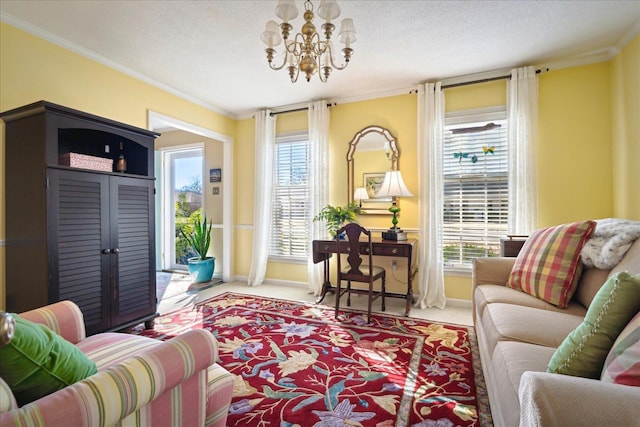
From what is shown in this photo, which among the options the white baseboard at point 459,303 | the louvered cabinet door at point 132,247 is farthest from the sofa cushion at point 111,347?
the white baseboard at point 459,303

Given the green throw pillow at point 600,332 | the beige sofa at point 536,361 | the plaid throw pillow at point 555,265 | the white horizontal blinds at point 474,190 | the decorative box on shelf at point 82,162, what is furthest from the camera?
the white horizontal blinds at point 474,190

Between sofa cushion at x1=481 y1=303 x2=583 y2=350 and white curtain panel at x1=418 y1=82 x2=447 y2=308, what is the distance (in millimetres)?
1653

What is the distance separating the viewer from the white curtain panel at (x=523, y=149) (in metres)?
3.07

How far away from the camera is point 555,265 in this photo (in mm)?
1924

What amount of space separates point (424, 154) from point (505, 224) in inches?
45.9

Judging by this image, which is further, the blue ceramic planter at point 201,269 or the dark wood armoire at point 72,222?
the blue ceramic planter at point 201,269

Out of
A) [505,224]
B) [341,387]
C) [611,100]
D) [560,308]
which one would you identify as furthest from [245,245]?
[611,100]

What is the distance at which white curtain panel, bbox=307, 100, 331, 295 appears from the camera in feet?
13.2

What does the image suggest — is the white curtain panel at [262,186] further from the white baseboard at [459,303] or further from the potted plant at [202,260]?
the white baseboard at [459,303]

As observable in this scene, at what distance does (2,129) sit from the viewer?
2.34 m

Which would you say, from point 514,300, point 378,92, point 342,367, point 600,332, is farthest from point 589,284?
point 378,92

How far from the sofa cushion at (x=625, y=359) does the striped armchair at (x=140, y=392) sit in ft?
3.99

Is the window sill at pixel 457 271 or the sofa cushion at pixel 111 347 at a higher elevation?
the sofa cushion at pixel 111 347

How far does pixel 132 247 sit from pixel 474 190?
141 inches
